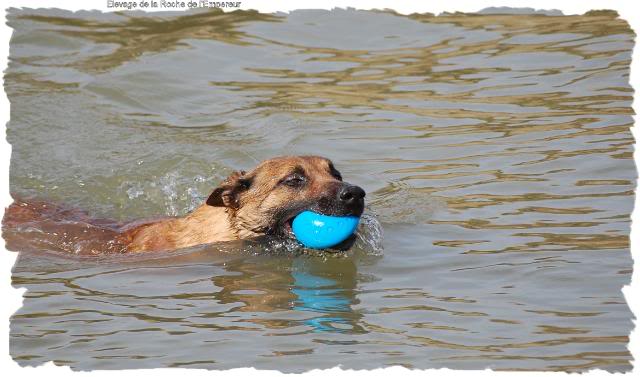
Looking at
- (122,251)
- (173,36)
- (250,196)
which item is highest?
(173,36)

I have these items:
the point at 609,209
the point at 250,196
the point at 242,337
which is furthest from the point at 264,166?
the point at 609,209

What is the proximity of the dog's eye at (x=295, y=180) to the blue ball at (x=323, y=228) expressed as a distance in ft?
0.80

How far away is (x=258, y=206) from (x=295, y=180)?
1.22 ft

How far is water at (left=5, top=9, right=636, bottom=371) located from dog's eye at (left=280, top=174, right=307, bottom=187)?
540 millimetres

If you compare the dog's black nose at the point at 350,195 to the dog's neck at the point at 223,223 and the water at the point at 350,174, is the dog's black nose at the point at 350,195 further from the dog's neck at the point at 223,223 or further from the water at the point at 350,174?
the dog's neck at the point at 223,223

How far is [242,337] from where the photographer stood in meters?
6.22

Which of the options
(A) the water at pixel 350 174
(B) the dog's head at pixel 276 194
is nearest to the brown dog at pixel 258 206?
(B) the dog's head at pixel 276 194

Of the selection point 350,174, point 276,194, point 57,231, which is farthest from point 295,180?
point 350,174

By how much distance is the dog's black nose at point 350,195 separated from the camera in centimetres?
762

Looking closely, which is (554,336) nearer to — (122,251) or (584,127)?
(122,251)

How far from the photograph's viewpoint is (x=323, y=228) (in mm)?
7703

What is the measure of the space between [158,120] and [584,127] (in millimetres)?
4801

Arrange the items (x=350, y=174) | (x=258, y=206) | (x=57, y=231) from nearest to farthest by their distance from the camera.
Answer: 1. (x=258, y=206)
2. (x=57, y=231)
3. (x=350, y=174)

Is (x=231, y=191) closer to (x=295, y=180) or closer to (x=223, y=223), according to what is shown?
(x=223, y=223)
